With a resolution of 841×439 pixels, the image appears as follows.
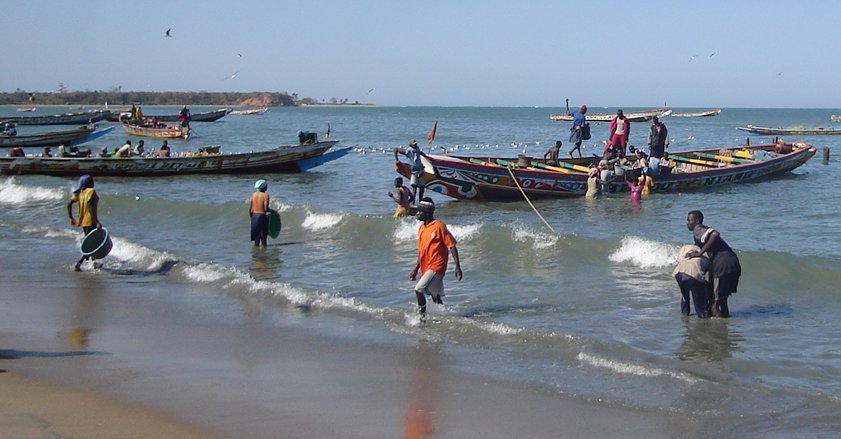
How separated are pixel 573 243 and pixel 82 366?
879 cm

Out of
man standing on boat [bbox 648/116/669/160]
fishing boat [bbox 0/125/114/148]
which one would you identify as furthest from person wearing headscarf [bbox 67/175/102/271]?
fishing boat [bbox 0/125/114/148]

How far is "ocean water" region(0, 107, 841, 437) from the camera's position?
7.92 metres

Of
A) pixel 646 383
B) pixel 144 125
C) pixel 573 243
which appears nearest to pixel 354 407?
pixel 646 383

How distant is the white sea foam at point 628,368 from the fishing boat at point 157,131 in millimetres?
42911

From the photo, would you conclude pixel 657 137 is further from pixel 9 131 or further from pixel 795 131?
pixel 795 131

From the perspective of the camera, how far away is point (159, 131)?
49844mm

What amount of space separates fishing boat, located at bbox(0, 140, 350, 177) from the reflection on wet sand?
19.7m

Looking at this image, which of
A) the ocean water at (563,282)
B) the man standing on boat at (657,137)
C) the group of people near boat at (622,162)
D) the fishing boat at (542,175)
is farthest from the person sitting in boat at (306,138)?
the man standing on boat at (657,137)

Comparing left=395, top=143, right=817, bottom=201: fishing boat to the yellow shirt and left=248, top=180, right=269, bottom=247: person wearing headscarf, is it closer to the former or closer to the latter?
left=248, top=180, right=269, bottom=247: person wearing headscarf

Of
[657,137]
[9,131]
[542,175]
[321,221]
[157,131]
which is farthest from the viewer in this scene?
[157,131]

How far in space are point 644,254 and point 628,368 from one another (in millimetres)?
6086

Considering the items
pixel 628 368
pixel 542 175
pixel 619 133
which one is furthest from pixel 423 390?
pixel 619 133

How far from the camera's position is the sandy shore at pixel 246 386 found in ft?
21.2

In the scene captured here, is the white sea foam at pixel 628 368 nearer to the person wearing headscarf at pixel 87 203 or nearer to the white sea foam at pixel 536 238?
the white sea foam at pixel 536 238
